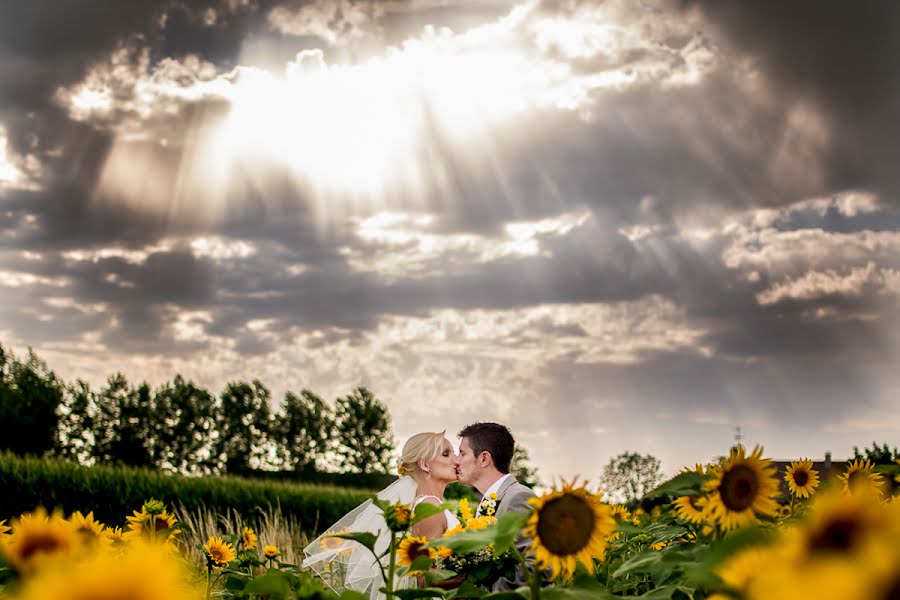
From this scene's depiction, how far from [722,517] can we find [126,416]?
5843 centimetres

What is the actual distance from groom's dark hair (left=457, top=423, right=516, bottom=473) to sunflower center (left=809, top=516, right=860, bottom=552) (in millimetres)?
4586

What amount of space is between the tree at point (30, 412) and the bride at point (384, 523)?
41526 mm

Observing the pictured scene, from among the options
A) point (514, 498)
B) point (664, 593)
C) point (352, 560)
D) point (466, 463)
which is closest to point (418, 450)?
point (466, 463)

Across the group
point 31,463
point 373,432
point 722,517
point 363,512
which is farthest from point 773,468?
point 373,432

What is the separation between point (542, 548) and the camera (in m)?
1.66

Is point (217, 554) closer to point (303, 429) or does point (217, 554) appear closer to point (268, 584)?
point (268, 584)

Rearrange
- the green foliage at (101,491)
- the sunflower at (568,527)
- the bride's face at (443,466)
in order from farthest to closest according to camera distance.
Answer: the green foliage at (101,491)
the bride's face at (443,466)
the sunflower at (568,527)

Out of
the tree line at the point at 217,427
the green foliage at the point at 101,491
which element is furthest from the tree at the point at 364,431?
the green foliage at the point at 101,491

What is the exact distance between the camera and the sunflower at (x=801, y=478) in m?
2.99

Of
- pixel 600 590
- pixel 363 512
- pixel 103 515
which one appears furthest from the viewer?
pixel 103 515

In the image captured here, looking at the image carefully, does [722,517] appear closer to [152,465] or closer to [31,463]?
[31,463]

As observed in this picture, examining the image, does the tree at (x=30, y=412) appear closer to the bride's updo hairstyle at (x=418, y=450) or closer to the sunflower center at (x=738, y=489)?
the bride's updo hairstyle at (x=418, y=450)

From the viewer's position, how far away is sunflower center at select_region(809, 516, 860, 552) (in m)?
0.85

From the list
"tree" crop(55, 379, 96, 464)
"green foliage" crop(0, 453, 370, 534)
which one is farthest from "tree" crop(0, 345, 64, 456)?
"green foliage" crop(0, 453, 370, 534)
